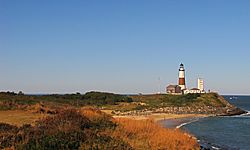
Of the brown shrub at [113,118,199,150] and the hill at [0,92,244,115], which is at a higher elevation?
the hill at [0,92,244,115]

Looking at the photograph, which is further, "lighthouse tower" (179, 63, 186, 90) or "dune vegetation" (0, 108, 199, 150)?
"lighthouse tower" (179, 63, 186, 90)

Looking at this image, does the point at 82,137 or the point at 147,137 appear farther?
the point at 147,137

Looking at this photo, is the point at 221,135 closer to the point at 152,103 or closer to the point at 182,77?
the point at 152,103

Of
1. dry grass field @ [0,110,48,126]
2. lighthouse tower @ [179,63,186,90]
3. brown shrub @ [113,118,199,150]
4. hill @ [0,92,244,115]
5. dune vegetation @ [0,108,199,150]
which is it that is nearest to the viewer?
A: dune vegetation @ [0,108,199,150]

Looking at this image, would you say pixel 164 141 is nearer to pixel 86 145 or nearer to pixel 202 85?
pixel 86 145

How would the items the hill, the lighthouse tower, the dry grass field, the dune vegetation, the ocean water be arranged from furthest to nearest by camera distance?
the lighthouse tower
the hill
the ocean water
the dry grass field
the dune vegetation

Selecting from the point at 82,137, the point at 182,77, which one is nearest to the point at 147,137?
the point at 82,137

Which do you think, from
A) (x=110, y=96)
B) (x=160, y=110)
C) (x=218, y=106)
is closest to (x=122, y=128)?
(x=160, y=110)

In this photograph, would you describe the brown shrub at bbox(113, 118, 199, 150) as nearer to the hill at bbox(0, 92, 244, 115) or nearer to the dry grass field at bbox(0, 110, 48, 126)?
the dry grass field at bbox(0, 110, 48, 126)

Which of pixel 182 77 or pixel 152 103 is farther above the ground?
pixel 182 77

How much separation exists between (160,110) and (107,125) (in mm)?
59280

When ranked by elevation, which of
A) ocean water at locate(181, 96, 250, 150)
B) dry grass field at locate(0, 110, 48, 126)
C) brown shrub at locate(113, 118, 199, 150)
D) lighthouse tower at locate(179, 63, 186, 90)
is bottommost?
ocean water at locate(181, 96, 250, 150)

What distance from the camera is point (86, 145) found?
46.0 ft

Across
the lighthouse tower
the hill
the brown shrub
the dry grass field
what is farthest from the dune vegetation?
the lighthouse tower
